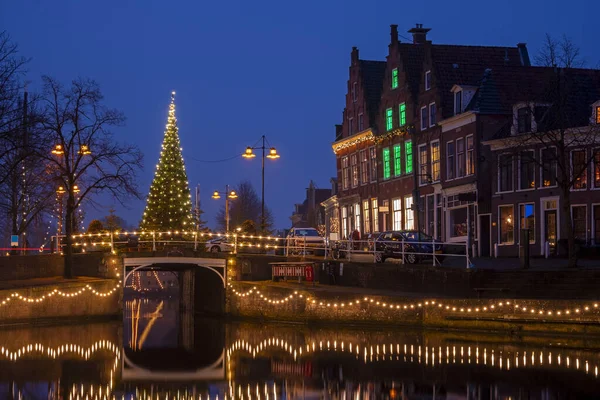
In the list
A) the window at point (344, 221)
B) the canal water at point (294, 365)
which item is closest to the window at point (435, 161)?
the window at point (344, 221)

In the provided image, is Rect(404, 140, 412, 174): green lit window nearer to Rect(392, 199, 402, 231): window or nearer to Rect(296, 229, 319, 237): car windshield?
Rect(392, 199, 402, 231): window

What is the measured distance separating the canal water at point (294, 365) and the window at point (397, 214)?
2665cm

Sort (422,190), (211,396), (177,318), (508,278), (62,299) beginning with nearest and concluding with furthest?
(211,396) → (508,278) → (62,299) → (177,318) → (422,190)

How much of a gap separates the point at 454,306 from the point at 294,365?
10365 mm

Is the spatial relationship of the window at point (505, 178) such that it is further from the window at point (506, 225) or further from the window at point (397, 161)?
the window at point (397, 161)

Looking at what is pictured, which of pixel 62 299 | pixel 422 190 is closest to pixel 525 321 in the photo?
pixel 62 299

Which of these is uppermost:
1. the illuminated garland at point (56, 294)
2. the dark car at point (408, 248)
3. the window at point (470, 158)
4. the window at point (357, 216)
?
the window at point (470, 158)

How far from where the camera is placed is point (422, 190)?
61688 millimetres

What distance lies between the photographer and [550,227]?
49.2 m

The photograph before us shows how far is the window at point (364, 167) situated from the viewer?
7062 cm

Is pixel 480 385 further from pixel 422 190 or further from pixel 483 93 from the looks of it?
pixel 422 190

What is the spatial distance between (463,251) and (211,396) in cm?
3023

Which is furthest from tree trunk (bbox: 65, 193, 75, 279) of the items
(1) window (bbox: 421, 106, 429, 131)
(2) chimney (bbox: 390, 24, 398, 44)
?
(2) chimney (bbox: 390, 24, 398, 44)

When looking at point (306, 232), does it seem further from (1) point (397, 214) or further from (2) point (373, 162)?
(2) point (373, 162)
